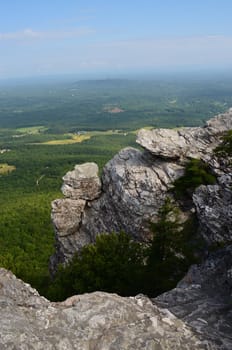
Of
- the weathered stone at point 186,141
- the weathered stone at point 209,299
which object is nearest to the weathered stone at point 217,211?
the weathered stone at point 209,299

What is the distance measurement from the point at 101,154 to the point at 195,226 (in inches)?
4562

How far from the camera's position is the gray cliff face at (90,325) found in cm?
1024

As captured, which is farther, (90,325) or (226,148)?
(226,148)

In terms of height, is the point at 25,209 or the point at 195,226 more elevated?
the point at 195,226

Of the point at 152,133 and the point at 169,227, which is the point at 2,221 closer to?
the point at 152,133

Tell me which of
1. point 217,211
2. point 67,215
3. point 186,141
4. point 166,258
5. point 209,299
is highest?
point 186,141

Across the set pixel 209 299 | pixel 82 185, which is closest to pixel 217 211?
pixel 209 299

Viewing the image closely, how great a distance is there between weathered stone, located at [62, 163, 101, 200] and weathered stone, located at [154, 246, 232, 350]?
53.8 ft

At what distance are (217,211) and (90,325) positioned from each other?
10.1m

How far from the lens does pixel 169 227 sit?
64.7 feet

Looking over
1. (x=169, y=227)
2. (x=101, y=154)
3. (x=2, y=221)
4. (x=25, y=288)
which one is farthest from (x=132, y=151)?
(x=101, y=154)

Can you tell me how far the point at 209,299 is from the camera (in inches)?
521

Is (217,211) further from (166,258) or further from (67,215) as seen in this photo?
(67,215)

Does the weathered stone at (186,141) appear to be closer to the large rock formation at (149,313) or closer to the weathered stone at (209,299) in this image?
the large rock formation at (149,313)
